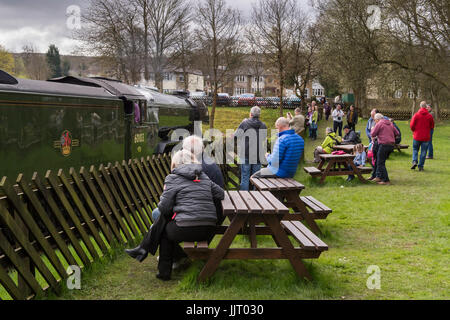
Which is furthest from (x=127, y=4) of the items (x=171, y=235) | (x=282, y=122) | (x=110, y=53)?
(x=171, y=235)

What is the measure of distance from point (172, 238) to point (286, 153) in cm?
290

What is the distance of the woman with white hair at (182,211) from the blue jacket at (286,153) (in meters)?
2.42

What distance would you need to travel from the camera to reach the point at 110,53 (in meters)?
32.5

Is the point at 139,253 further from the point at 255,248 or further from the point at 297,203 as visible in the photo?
the point at 297,203

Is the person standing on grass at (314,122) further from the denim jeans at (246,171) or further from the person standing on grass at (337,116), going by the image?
the denim jeans at (246,171)

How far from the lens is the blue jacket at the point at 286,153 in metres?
6.99

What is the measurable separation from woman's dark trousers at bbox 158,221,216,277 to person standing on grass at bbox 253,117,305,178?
95.5 inches

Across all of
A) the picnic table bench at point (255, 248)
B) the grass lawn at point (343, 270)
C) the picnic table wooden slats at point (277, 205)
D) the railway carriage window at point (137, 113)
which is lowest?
the grass lawn at point (343, 270)

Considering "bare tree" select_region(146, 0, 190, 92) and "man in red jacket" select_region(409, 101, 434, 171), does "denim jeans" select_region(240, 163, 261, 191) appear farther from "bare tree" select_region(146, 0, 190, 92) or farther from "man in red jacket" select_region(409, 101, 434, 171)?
"bare tree" select_region(146, 0, 190, 92)

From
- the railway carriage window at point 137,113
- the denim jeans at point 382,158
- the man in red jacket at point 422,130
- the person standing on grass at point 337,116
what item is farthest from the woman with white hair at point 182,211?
the person standing on grass at point 337,116

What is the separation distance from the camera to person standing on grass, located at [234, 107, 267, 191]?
30.2 ft

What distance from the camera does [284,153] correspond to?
708 centimetres
